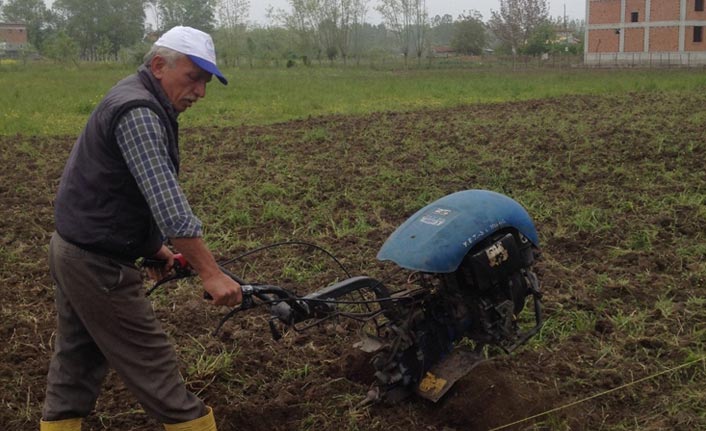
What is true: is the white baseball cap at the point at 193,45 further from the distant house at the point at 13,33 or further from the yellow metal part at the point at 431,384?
the distant house at the point at 13,33

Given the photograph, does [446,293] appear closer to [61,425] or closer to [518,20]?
[61,425]

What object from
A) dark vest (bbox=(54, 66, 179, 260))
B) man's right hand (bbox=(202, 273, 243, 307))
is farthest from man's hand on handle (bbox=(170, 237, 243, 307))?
dark vest (bbox=(54, 66, 179, 260))

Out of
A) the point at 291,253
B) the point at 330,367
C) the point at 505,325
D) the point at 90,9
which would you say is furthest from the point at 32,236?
the point at 90,9

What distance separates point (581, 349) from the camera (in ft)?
Answer: 14.7

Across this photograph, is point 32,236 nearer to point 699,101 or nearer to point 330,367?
point 330,367

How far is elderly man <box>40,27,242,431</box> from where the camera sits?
2945 millimetres

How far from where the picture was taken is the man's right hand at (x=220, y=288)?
3.05 m

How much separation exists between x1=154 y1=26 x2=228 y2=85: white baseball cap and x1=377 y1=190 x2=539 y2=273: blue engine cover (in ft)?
3.92

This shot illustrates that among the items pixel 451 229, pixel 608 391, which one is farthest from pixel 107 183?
pixel 608 391

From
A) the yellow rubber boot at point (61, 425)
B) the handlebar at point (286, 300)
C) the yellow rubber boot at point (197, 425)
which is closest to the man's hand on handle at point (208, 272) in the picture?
the handlebar at point (286, 300)

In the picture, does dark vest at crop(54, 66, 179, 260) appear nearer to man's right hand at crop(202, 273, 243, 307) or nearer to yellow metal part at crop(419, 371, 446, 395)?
man's right hand at crop(202, 273, 243, 307)

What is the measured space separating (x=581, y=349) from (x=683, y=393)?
69 centimetres

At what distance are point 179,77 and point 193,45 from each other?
0.47 feet

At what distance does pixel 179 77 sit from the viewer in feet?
10.3
